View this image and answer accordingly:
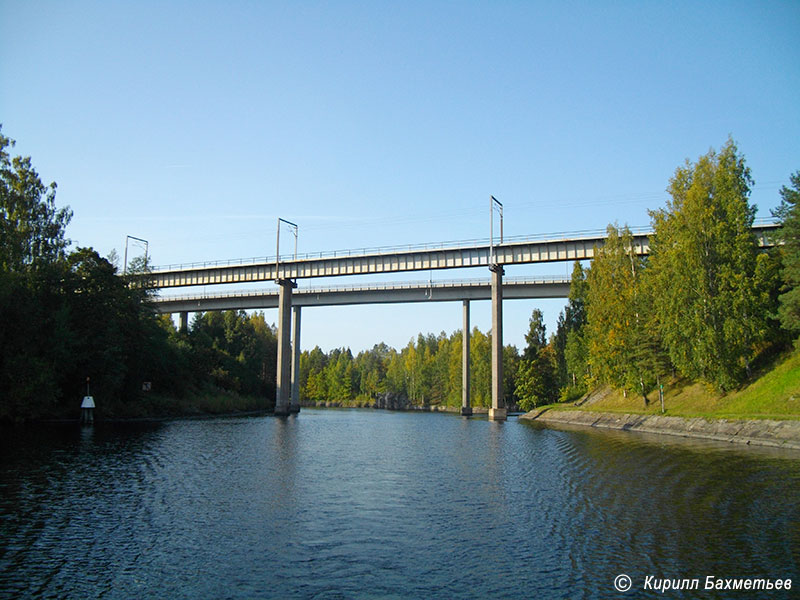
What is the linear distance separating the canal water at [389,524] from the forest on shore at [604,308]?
798 inches

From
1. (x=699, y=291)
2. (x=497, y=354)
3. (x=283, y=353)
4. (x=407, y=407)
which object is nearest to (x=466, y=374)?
(x=497, y=354)

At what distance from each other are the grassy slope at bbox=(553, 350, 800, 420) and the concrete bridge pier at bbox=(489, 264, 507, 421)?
69.9 feet

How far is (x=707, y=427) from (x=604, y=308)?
25.1 metres

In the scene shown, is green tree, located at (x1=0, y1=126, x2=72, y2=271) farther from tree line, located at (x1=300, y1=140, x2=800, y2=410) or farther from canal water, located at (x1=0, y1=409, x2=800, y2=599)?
tree line, located at (x1=300, y1=140, x2=800, y2=410)

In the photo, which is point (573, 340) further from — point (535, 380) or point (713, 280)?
point (713, 280)

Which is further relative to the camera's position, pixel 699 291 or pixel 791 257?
pixel 699 291

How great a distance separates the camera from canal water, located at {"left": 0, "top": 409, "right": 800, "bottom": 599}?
13859 mm

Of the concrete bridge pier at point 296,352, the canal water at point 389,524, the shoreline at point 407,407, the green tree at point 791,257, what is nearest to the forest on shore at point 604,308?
the green tree at point 791,257

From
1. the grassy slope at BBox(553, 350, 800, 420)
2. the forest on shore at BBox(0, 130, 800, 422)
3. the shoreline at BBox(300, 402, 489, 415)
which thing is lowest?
the shoreline at BBox(300, 402, 489, 415)

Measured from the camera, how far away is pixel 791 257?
47125mm

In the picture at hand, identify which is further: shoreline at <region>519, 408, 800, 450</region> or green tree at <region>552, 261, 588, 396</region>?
green tree at <region>552, 261, 588, 396</region>

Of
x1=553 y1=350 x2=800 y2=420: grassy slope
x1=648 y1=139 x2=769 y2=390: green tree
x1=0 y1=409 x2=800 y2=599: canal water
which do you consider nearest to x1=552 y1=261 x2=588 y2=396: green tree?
x1=553 y1=350 x2=800 y2=420: grassy slope

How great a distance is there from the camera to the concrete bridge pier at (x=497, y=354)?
8425cm

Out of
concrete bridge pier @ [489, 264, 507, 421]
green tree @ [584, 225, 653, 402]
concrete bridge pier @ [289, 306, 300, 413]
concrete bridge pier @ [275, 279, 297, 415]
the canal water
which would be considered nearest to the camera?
the canal water
